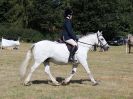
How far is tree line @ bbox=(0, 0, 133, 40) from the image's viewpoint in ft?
251

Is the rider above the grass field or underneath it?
above

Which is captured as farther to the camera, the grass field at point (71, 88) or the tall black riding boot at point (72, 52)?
the tall black riding boot at point (72, 52)

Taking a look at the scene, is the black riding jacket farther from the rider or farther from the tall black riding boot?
the tall black riding boot

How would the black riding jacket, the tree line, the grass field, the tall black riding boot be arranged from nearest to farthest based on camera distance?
the grass field
the black riding jacket
the tall black riding boot
the tree line

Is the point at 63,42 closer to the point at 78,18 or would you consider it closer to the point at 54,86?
the point at 54,86

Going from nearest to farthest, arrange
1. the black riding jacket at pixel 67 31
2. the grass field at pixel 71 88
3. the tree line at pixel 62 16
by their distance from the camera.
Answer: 1. the grass field at pixel 71 88
2. the black riding jacket at pixel 67 31
3. the tree line at pixel 62 16

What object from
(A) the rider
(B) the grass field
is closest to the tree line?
(B) the grass field

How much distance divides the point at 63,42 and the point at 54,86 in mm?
1629

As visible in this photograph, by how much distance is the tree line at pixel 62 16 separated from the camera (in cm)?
7644

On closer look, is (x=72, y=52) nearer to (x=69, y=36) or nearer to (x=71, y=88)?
(x=69, y=36)

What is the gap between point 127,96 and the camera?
1359 centimetres

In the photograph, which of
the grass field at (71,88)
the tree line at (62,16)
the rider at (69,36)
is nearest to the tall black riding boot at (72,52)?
the rider at (69,36)

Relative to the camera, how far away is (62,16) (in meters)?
79.2

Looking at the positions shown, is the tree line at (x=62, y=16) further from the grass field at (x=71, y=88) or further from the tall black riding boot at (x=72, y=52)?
the tall black riding boot at (x=72, y=52)
